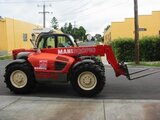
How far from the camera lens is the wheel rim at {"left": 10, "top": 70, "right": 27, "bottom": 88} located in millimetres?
12188

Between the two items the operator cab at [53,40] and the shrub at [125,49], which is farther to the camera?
the shrub at [125,49]

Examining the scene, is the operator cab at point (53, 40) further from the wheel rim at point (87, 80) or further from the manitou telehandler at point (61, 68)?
the wheel rim at point (87, 80)

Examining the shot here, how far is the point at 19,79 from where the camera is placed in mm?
12211

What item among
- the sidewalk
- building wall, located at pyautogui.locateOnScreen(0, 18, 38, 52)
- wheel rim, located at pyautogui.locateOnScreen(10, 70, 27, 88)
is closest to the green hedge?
building wall, located at pyautogui.locateOnScreen(0, 18, 38, 52)

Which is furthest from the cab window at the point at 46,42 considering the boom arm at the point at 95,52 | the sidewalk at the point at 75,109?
the sidewalk at the point at 75,109

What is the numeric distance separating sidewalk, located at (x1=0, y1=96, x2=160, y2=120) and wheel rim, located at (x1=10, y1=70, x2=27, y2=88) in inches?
32.0

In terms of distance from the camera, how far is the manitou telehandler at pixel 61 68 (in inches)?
458

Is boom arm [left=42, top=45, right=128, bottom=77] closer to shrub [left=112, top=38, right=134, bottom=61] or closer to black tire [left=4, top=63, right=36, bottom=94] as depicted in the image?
black tire [left=4, top=63, right=36, bottom=94]

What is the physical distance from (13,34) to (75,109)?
37.9 meters

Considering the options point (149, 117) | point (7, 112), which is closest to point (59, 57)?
point (7, 112)

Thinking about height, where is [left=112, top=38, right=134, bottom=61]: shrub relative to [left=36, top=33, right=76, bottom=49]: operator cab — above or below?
below

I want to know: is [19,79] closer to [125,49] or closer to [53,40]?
[53,40]

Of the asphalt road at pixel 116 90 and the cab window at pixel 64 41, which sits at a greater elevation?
the cab window at pixel 64 41

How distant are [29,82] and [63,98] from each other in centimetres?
136
